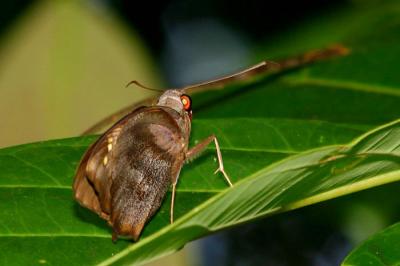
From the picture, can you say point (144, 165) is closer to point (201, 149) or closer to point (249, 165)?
point (201, 149)

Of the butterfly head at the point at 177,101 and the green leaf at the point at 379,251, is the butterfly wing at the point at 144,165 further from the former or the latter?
the green leaf at the point at 379,251

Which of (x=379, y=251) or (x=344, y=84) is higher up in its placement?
(x=344, y=84)

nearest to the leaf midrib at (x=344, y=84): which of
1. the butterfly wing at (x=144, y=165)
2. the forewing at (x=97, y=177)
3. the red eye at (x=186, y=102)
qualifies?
the red eye at (x=186, y=102)

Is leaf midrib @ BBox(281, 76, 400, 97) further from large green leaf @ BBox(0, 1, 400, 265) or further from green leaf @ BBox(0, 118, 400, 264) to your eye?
green leaf @ BBox(0, 118, 400, 264)

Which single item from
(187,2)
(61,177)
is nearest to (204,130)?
(61,177)

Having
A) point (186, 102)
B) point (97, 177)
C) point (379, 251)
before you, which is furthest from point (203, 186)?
point (379, 251)

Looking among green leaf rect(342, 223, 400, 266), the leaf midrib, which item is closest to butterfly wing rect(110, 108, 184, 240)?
green leaf rect(342, 223, 400, 266)
